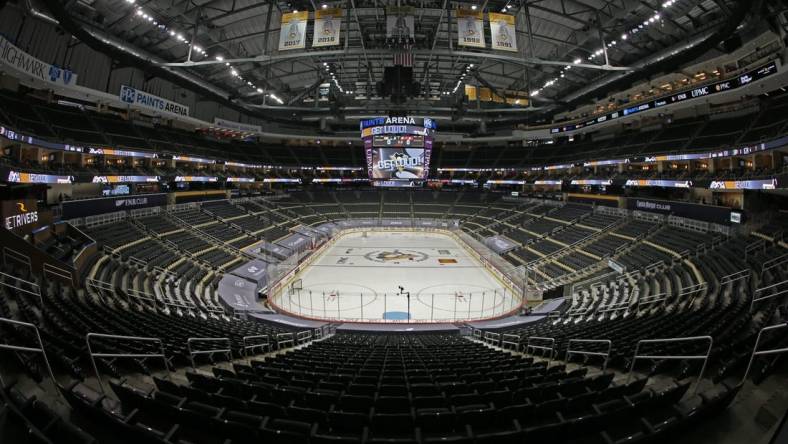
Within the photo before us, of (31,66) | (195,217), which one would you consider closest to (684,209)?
(195,217)

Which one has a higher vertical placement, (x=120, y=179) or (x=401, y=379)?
(x=120, y=179)

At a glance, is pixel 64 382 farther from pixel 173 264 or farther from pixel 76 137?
pixel 76 137

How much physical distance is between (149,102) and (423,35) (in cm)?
2334

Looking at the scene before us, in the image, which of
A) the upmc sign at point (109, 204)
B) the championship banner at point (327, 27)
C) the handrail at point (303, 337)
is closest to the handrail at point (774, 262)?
the handrail at point (303, 337)

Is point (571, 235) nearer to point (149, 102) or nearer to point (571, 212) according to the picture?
point (571, 212)

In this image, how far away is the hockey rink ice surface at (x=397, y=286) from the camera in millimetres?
19703

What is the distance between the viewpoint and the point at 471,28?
→ 1448 cm

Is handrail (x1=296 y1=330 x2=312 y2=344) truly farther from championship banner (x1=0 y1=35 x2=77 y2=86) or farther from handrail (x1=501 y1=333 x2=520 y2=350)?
championship banner (x1=0 y1=35 x2=77 y2=86)

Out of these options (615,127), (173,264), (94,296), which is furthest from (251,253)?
(615,127)

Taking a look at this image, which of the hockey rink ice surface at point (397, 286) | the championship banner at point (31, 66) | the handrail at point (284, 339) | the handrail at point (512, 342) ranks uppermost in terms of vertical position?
the championship banner at point (31, 66)

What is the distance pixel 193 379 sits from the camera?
5348mm

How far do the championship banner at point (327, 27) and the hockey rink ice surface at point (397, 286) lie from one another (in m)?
12.4

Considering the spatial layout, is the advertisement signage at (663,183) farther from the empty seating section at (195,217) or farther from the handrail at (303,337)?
the empty seating section at (195,217)

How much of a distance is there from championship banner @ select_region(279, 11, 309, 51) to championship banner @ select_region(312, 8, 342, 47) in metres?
0.56
